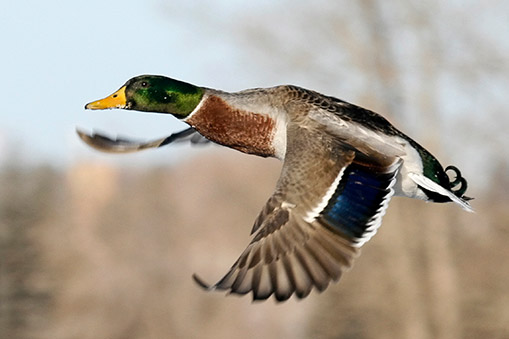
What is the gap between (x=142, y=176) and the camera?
52.6 meters

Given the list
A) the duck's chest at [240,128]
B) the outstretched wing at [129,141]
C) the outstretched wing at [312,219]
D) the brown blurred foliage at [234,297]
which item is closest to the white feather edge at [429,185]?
the outstretched wing at [312,219]

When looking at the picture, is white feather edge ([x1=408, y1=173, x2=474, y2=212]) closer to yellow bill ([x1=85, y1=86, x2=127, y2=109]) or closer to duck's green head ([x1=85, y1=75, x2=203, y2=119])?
duck's green head ([x1=85, y1=75, x2=203, y2=119])

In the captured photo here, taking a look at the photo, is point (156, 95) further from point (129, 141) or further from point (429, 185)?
point (429, 185)

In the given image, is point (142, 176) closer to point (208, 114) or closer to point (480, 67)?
point (480, 67)

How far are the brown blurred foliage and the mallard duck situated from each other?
638 inches

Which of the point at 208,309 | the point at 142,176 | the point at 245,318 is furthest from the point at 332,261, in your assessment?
the point at 142,176

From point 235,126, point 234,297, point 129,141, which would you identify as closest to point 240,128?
point 235,126

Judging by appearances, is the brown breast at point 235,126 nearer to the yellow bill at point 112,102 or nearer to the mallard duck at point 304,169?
the mallard duck at point 304,169

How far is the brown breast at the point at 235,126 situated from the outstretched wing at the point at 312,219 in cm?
14

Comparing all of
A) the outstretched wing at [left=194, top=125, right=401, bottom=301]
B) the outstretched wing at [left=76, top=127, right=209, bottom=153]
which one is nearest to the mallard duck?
the outstretched wing at [left=194, top=125, right=401, bottom=301]

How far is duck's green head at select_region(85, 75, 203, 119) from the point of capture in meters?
5.04

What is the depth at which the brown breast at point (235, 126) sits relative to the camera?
191 inches

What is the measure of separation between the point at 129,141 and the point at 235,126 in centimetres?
112

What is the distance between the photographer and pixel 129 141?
5879 millimetres
